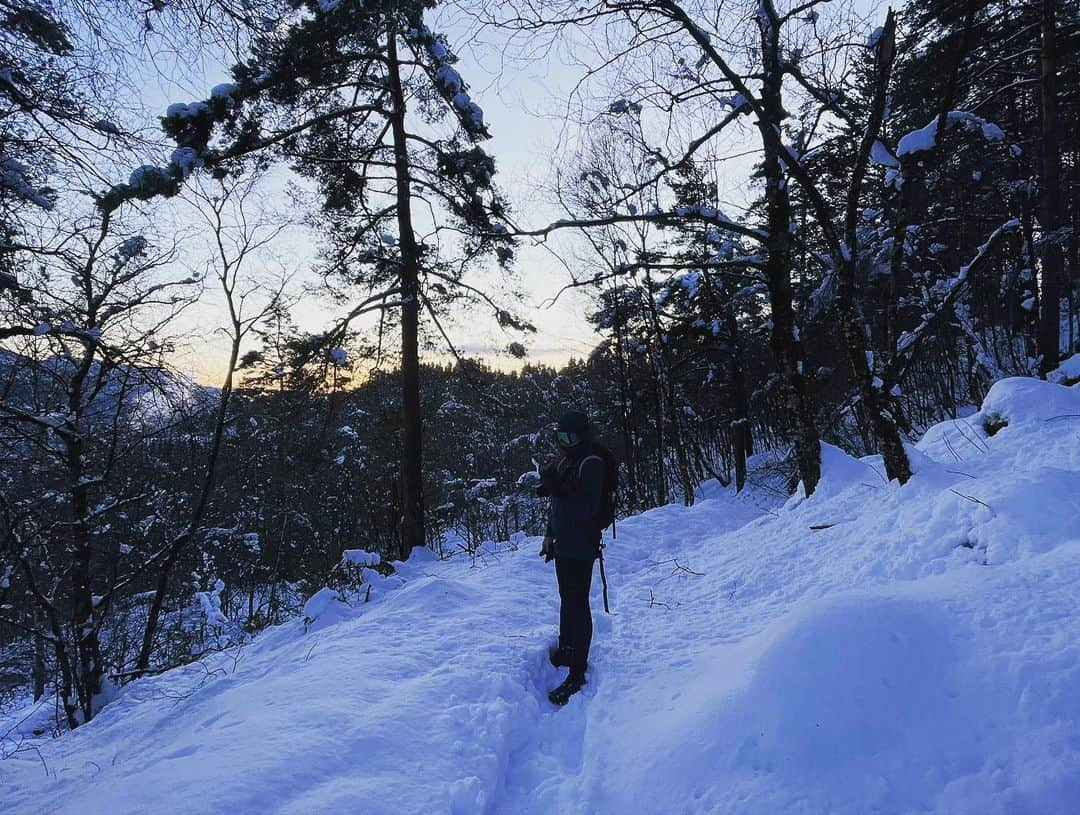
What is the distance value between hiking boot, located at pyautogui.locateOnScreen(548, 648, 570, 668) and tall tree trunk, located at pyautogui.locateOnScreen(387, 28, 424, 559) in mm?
6447

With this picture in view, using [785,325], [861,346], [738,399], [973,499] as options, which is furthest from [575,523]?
[738,399]

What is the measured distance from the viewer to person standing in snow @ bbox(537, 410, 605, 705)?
3998 millimetres

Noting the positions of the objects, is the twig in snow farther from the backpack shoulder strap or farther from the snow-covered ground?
the backpack shoulder strap

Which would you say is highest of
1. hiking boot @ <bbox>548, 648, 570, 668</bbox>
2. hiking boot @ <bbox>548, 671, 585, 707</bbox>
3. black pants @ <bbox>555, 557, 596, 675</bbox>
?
black pants @ <bbox>555, 557, 596, 675</bbox>

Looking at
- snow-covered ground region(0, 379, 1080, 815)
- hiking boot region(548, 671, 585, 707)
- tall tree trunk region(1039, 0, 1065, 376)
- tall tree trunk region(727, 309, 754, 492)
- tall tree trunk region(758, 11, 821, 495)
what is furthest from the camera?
tall tree trunk region(727, 309, 754, 492)

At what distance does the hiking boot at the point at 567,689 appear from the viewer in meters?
3.74

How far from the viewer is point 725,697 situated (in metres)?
2.74

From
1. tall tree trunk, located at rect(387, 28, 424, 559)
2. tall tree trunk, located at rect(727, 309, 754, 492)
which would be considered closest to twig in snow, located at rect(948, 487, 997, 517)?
tall tree trunk, located at rect(387, 28, 424, 559)

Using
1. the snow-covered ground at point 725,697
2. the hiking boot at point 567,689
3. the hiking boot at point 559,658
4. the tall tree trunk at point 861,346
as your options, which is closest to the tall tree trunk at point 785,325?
the tall tree trunk at point 861,346

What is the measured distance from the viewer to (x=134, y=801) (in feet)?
8.31

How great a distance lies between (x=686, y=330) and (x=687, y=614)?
13.2 meters

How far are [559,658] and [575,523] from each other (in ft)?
3.71

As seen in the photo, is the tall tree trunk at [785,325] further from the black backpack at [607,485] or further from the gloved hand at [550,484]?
the gloved hand at [550,484]

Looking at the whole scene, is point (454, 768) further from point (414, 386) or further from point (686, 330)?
point (686, 330)
